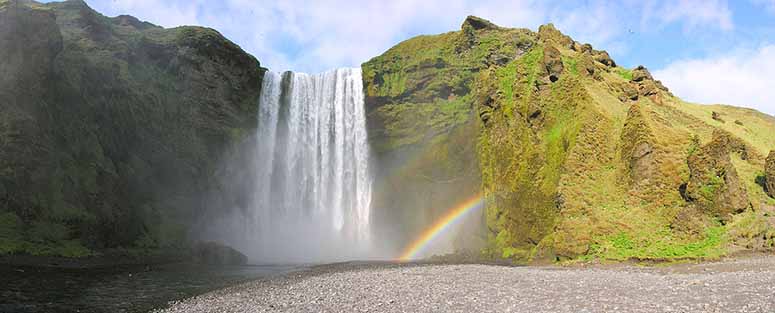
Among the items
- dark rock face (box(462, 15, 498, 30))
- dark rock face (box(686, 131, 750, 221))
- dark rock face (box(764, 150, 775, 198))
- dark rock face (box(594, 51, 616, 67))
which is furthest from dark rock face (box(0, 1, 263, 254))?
dark rock face (box(764, 150, 775, 198))

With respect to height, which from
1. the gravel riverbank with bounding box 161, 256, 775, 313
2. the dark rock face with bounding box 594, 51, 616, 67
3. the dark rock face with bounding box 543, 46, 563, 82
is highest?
the dark rock face with bounding box 594, 51, 616, 67

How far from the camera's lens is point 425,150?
50.0m

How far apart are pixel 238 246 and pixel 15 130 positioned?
83.1 feet

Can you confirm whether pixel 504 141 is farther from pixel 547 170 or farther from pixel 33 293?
pixel 33 293

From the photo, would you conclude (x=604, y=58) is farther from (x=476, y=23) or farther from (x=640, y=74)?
(x=476, y=23)

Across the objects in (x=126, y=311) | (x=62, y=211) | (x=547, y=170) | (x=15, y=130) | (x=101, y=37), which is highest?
(x=101, y=37)

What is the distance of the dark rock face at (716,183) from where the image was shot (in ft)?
77.9

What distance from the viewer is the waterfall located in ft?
173

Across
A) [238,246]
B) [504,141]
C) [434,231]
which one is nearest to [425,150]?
[434,231]

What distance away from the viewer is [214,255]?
1567 inches

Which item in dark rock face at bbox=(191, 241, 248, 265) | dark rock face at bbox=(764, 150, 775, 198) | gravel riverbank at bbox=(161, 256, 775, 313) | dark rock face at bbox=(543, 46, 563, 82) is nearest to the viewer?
gravel riverbank at bbox=(161, 256, 775, 313)

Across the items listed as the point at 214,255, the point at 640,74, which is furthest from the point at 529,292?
the point at 640,74

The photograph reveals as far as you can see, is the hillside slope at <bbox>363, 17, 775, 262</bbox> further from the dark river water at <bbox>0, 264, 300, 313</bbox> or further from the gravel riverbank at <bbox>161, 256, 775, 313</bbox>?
the dark river water at <bbox>0, 264, 300, 313</bbox>

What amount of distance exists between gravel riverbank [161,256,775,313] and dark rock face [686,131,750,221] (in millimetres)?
3763
